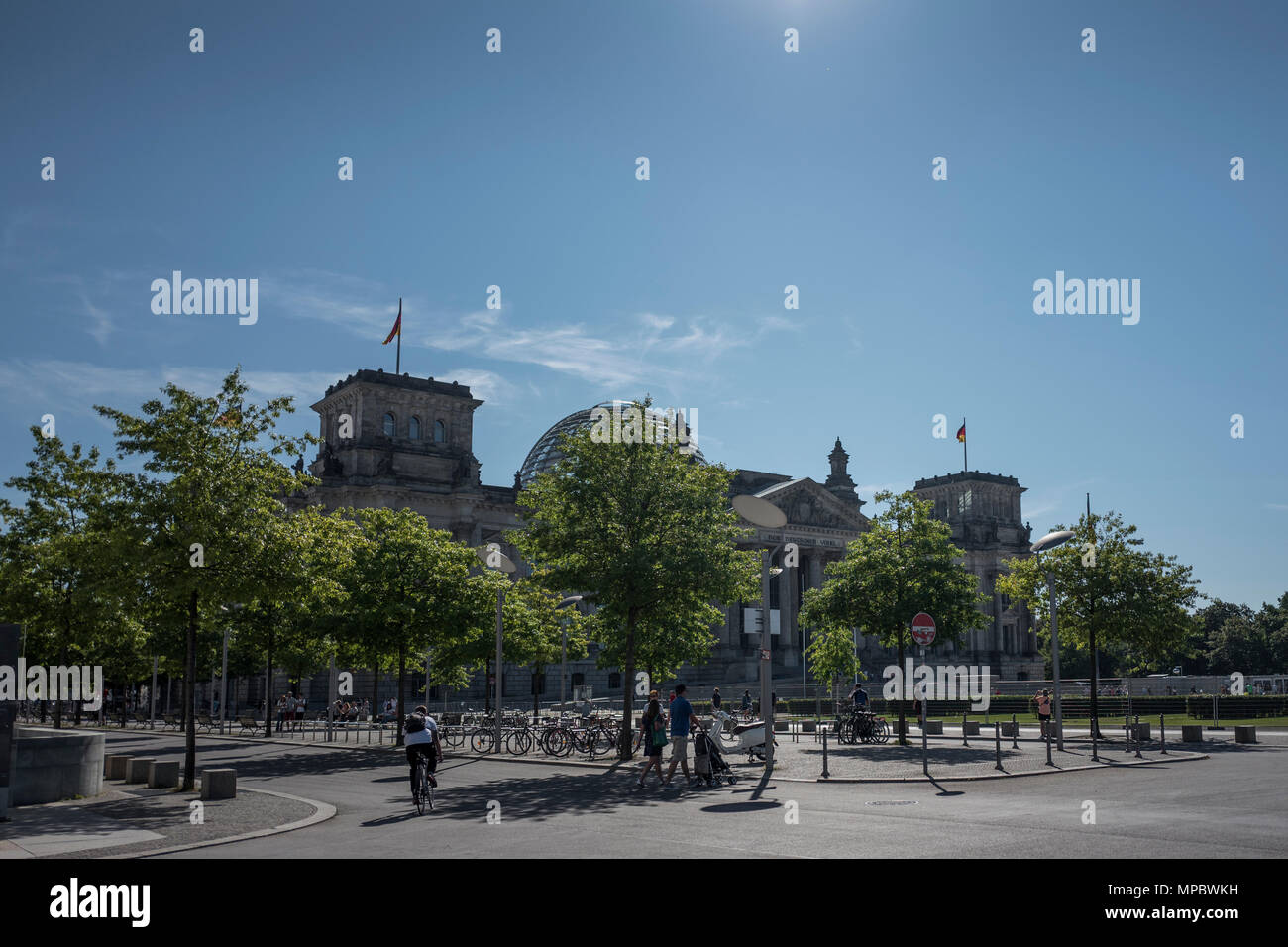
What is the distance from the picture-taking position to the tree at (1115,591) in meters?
41.8

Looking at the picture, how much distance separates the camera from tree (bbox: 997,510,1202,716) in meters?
41.8

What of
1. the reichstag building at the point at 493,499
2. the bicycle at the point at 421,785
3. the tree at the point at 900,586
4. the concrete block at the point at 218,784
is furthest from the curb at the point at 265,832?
the reichstag building at the point at 493,499

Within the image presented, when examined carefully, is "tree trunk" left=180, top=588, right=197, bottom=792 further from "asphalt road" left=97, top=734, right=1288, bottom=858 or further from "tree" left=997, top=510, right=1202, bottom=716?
"tree" left=997, top=510, right=1202, bottom=716

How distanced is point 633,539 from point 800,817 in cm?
1586

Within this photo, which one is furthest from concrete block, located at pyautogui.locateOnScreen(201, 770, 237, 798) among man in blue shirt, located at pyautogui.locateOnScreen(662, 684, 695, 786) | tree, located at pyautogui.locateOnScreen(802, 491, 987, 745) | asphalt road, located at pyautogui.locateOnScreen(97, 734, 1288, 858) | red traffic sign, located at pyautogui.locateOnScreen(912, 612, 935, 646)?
tree, located at pyautogui.locateOnScreen(802, 491, 987, 745)

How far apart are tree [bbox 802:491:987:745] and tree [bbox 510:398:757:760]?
29.2 ft

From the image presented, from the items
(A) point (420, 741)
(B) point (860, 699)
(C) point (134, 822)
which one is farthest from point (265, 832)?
(B) point (860, 699)

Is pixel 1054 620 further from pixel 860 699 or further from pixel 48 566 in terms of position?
pixel 48 566

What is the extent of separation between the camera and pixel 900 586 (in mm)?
41531

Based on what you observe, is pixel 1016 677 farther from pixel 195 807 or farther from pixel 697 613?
pixel 195 807
